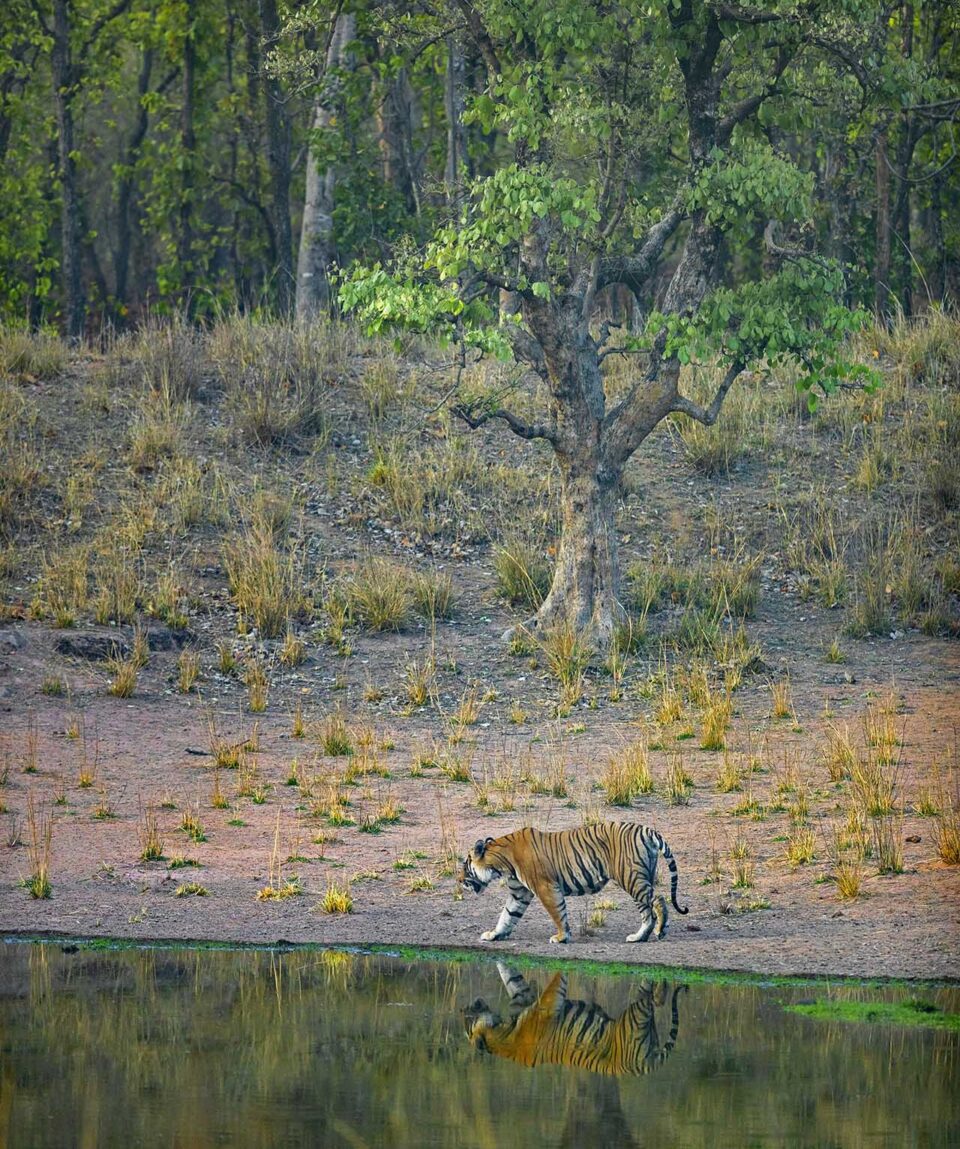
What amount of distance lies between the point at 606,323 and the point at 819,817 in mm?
5312

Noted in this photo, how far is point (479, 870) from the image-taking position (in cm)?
914

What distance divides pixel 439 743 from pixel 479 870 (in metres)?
4.56

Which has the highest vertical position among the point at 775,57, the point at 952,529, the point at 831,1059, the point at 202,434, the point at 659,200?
the point at 775,57

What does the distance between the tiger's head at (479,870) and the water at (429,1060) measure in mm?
584

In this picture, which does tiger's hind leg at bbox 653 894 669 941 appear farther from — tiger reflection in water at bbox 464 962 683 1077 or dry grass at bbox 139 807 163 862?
dry grass at bbox 139 807 163 862

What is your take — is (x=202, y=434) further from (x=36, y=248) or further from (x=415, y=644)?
(x=36, y=248)

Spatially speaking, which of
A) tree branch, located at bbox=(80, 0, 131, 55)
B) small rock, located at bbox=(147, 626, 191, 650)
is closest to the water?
small rock, located at bbox=(147, 626, 191, 650)

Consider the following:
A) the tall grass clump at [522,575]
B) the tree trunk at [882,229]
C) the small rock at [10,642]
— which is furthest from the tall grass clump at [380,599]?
the tree trunk at [882,229]

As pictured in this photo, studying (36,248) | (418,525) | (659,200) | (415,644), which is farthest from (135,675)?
(36,248)

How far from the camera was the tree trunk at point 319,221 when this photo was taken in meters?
23.3

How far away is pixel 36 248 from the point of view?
98.5ft

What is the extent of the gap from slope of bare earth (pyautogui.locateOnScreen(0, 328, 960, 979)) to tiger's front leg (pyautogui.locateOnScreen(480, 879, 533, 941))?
0.33 ft

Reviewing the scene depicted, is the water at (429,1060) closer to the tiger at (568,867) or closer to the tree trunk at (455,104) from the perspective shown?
the tiger at (568,867)

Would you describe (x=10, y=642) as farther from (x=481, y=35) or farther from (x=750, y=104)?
(x=750, y=104)
